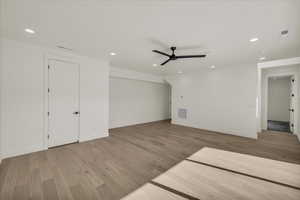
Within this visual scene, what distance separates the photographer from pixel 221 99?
5.43 m

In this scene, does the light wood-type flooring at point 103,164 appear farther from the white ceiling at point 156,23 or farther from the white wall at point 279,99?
the white wall at point 279,99

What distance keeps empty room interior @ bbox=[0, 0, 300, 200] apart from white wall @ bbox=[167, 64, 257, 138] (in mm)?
39

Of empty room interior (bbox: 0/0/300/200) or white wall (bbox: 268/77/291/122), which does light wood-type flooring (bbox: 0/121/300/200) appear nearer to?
empty room interior (bbox: 0/0/300/200)

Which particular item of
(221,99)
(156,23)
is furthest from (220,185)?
→ (221,99)

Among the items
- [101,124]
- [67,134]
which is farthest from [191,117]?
[67,134]

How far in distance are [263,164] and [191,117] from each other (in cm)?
528

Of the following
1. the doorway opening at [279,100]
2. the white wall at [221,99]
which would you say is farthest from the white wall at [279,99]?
the white wall at [221,99]

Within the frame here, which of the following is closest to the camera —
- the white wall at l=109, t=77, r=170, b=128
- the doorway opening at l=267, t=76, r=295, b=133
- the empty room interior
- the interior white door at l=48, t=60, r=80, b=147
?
the empty room interior

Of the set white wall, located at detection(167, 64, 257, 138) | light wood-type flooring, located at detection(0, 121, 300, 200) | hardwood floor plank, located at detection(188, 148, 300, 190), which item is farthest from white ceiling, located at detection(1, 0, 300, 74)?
light wood-type flooring, located at detection(0, 121, 300, 200)

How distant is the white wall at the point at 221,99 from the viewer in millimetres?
4742

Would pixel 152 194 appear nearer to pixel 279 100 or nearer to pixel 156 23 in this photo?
pixel 156 23

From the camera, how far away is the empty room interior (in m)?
1.13

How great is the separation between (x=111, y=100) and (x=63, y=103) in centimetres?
219

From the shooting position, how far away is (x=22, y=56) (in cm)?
307
